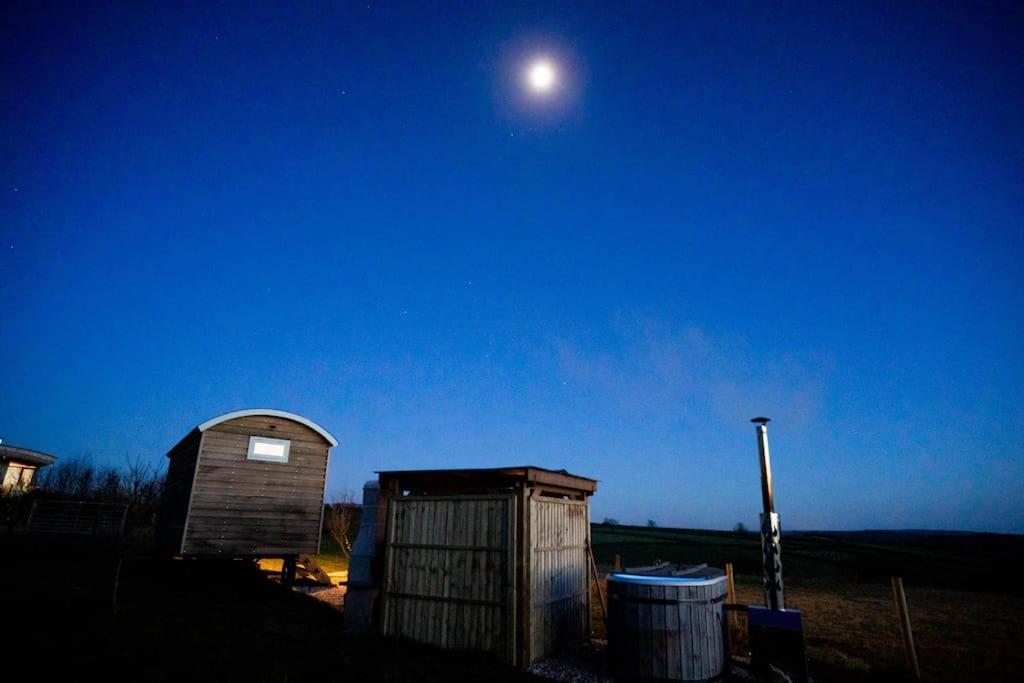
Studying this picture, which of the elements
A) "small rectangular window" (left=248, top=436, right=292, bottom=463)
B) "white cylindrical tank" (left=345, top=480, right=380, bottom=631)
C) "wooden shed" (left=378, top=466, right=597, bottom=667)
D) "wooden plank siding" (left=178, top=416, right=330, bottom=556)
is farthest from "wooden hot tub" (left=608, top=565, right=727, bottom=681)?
"small rectangular window" (left=248, top=436, right=292, bottom=463)

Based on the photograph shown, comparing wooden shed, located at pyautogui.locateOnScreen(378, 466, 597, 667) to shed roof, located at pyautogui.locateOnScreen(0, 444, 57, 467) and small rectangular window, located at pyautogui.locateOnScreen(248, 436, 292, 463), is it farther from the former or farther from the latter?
shed roof, located at pyautogui.locateOnScreen(0, 444, 57, 467)

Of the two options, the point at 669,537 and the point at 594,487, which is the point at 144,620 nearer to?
the point at 594,487

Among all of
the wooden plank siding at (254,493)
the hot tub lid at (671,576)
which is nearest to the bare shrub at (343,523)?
the wooden plank siding at (254,493)

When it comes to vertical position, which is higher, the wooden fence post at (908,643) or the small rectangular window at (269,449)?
the small rectangular window at (269,449)

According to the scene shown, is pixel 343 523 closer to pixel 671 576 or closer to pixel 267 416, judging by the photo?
pixel 267 416

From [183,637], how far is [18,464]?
25.2m

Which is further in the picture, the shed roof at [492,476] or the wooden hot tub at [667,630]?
the shed roof at [492,476]

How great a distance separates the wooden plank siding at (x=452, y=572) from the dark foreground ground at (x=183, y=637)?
373mm

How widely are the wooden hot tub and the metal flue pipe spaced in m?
0.88

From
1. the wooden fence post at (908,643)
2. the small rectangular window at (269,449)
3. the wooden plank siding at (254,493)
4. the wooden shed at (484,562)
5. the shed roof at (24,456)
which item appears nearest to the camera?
the wooden fence post at (908,643)

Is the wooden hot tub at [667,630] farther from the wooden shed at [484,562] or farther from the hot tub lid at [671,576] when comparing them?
the wooden shed at [484,562]

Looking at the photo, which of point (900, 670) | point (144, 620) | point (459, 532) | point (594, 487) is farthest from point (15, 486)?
point (900, 670)

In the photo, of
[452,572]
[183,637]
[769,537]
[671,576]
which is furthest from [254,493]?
[769,537]

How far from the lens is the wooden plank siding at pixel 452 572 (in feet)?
30.0
